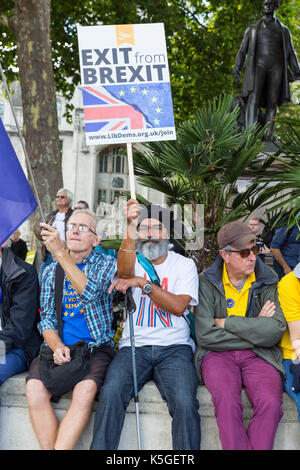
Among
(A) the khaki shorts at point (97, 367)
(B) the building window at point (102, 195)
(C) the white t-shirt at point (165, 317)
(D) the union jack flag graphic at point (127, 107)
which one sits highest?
(B) the building window at point (102, 195)

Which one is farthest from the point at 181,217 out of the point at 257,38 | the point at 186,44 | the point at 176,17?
the point at 186,44

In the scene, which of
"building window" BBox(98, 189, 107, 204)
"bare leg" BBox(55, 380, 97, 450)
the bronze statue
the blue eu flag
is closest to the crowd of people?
"bare leg" BBox(55, 380, 97, 450)

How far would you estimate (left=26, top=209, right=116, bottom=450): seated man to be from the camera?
3475mm

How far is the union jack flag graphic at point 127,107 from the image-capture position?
4.12 m

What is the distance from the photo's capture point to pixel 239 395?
3.48 metres

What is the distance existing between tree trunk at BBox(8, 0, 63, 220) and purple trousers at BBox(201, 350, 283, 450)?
639cm

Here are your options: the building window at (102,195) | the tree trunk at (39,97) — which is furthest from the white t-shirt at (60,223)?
the building window at (102,195)

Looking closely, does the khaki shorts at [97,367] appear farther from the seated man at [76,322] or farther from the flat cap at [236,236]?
the flat cap at [236,236]

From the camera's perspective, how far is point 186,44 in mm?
15469

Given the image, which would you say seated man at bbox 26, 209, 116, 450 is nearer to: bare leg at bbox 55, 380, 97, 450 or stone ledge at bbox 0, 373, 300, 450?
bare leg at bbox 55, 380, 97, 450

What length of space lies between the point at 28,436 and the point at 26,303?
0.93m

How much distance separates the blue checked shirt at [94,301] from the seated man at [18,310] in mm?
147
